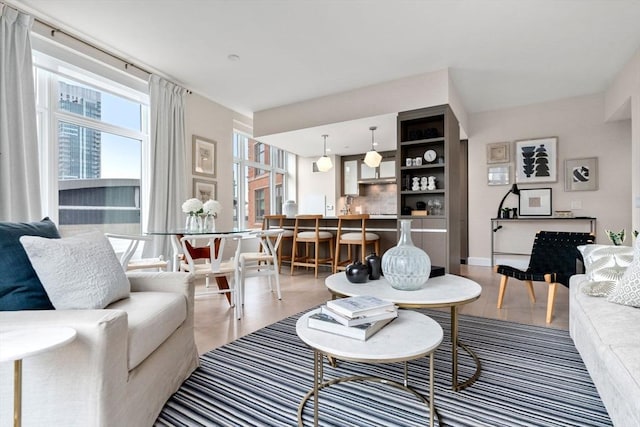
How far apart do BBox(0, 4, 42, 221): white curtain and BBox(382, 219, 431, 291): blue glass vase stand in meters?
3.11

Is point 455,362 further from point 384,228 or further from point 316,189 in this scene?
point 316,189

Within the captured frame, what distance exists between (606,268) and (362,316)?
161 cm

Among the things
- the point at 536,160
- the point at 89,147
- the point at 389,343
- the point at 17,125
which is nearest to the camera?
the point at 389,343

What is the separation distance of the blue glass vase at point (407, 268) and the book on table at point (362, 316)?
393mm

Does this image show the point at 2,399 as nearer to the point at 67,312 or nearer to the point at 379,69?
the point at 67,312

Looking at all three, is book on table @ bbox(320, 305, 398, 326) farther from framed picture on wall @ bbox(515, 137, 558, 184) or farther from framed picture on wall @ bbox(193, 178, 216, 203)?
framed picture on wall @ bbox(515, 137, 558, 184)

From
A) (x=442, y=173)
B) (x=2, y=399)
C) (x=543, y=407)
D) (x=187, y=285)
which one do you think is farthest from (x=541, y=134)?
(x=2, y=399)

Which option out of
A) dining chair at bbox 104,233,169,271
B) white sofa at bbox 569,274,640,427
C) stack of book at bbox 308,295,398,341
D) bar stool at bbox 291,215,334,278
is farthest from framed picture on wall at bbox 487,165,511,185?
dining chair at bbox 104,233,169,271

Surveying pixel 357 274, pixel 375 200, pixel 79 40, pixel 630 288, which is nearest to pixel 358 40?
pixel 357 274

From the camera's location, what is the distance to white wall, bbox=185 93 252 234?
15.1ft

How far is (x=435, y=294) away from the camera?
5.50 ft

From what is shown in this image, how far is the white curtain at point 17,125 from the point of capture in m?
2.68

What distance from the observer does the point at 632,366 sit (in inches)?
40.9

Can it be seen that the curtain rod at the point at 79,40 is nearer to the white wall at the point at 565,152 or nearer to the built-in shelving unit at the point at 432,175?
the built-in shelving unit at the point at 432,175
